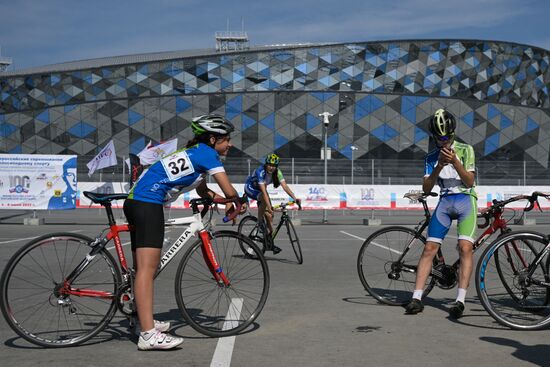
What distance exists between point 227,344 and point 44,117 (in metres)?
59.2

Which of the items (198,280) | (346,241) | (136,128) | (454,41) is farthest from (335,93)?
(198,280)

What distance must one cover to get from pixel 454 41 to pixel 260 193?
57034mm

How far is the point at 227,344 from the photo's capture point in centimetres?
430

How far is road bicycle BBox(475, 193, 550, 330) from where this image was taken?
192 inches

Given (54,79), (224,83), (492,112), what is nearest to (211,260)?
(224,83)

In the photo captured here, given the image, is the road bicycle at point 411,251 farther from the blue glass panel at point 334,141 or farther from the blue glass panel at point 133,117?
the blue glass panel at point 133,117

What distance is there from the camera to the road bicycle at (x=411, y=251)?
5.64m

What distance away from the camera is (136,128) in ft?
190

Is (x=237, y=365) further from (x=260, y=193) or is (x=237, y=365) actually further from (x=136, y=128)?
(x=136, y=128)

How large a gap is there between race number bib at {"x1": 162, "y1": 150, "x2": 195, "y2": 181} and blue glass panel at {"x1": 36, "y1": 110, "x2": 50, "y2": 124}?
5855 centimetres

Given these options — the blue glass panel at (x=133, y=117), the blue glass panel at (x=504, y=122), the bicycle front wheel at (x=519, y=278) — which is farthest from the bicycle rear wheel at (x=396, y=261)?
the blue glass panel at (x=504, y=122)

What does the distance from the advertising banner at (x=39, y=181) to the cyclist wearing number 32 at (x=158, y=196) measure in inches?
639

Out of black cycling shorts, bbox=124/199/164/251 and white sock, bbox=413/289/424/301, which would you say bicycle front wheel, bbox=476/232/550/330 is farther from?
black cycling shorts, bbox=124/199/164/251

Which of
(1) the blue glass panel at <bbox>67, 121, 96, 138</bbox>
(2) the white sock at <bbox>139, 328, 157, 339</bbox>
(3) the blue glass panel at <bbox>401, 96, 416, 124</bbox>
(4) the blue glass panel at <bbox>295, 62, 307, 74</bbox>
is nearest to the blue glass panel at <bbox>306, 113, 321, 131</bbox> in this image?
(4) the blue glass panel at <bbox>295, 62, 307, 74</bbox>
